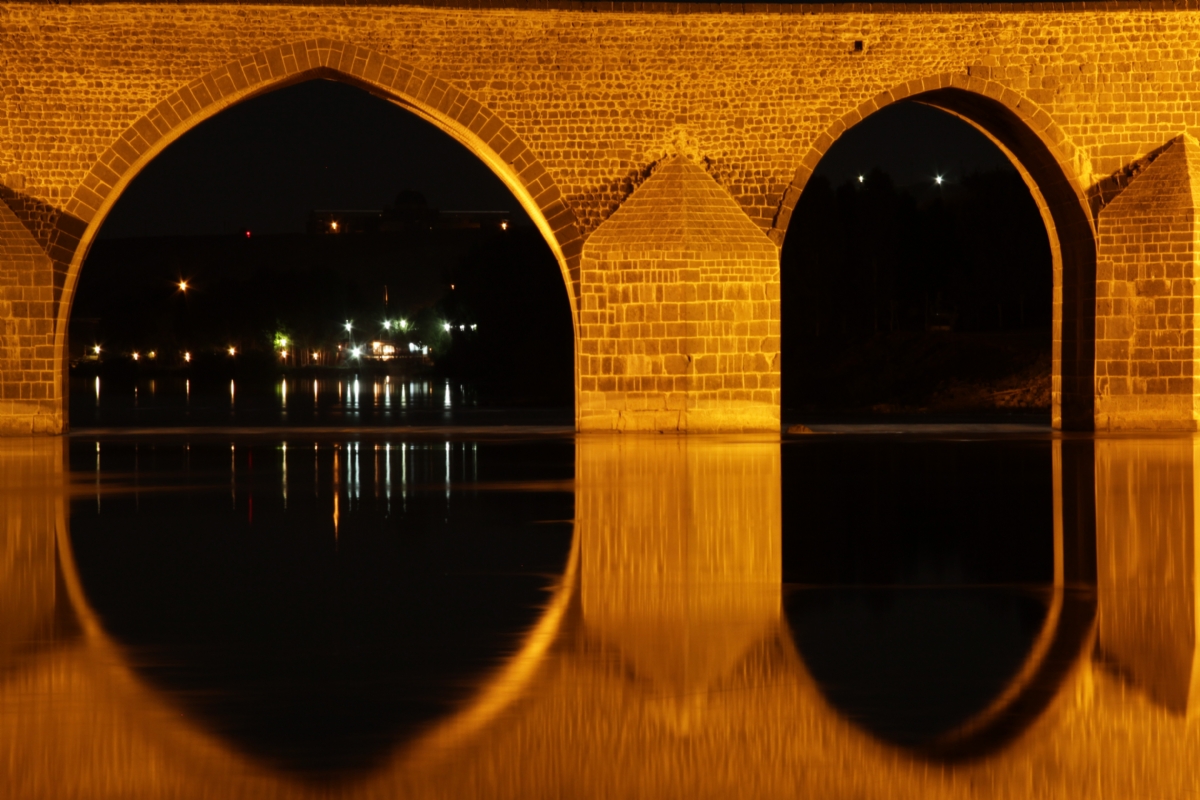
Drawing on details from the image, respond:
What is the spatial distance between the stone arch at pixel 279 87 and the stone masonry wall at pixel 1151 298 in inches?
220

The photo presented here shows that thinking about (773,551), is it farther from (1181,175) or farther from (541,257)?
(541,257)

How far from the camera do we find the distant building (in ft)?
381

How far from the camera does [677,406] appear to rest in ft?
51.4

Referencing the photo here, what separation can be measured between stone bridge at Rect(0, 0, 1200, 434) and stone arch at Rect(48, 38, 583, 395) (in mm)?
23

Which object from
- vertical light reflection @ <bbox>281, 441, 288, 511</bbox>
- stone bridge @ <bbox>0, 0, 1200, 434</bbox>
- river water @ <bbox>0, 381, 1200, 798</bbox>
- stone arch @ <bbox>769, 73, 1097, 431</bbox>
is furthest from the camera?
stone arch @ <bbox>769, 73, 1097, 431</bbox>

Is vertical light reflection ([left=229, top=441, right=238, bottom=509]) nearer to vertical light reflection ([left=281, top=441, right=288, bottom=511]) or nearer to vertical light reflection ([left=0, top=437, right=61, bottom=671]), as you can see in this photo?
vertical light reflection ([left=281, top=441, right=288, bottom=511])

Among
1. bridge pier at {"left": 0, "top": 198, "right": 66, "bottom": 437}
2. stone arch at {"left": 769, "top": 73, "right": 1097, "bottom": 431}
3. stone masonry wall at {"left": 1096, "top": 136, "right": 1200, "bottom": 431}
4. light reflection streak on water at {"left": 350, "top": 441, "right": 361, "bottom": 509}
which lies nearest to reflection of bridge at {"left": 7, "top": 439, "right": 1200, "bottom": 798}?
light reflection streak on water at {"left": 350, "top": 441, "right": 361, "bottom": 509}

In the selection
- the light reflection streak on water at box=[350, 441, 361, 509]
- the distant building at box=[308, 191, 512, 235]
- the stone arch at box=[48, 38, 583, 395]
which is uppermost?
the distant building at box=[308, 191, 512, 235]

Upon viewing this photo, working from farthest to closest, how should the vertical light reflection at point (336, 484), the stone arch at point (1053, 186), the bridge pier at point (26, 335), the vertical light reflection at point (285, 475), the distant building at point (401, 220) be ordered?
the distant building at point (401, 220), the stone arch at point (1053, 186), the bridge pier at point (26, 335), the vertical light reflection at point (285, 475), the vertical light reflection at point (336, 484)

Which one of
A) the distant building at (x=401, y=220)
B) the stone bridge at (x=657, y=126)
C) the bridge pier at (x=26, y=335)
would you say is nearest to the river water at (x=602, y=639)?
the stone bridge at (x=657, y=126)

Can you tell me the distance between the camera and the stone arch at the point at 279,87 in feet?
49.6

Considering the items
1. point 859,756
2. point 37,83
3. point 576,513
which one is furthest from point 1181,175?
point 859,756

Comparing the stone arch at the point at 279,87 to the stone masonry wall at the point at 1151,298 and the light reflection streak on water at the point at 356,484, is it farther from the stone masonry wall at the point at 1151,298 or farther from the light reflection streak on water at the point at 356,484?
the stone masonry wall at the point at 1151,298

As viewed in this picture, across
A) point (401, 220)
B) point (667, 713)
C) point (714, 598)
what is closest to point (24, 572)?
point (714, 598)
